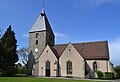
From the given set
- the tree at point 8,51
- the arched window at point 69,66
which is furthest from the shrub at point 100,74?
the tree at point 8,51

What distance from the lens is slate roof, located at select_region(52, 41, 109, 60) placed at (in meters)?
46.6

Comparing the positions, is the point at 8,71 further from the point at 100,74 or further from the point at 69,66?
the point at 100,74

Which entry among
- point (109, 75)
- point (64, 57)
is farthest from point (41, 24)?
point (109, 75)

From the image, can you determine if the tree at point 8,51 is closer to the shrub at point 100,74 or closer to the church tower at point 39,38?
the church tower at point 39,38

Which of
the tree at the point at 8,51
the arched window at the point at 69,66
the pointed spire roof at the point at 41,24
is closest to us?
the arched window at the point at 69,66

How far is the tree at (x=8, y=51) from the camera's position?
178 ft

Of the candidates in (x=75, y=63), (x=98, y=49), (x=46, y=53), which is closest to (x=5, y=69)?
(x=46, y=53)

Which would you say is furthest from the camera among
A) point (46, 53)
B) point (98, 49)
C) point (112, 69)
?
point (46, 53)

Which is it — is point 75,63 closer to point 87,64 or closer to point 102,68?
point 87,64

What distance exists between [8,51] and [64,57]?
54.3 ft

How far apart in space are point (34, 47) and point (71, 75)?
1476 centimetres

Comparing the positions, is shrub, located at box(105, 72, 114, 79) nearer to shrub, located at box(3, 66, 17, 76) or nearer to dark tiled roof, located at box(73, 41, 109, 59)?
dark tiled roof, located at box(73, 41, 109, 59)

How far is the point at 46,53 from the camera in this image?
51.7m

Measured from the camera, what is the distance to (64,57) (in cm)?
4925
